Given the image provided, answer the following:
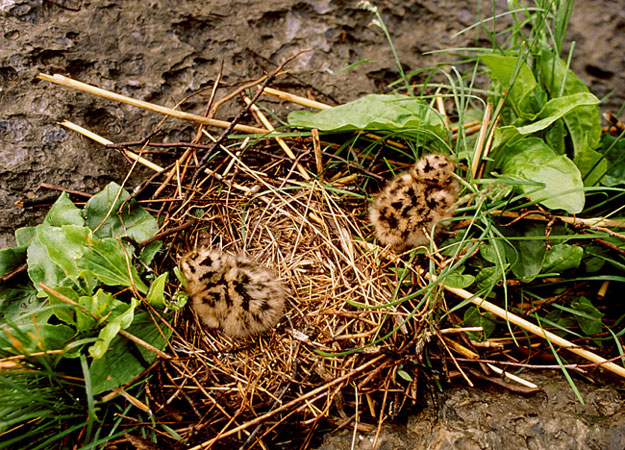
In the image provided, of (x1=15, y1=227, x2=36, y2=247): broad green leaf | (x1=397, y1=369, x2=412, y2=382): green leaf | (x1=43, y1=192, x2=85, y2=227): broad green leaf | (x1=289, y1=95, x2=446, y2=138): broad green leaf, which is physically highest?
(x1=289, y1=95, x2=446, y2=138): broad green leaf

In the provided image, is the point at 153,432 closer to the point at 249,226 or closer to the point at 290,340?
the point at 290,340

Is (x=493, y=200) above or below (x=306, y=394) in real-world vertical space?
above

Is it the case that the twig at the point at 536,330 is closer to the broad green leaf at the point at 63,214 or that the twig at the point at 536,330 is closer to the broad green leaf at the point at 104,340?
the broad green leaf at the point at 104,340

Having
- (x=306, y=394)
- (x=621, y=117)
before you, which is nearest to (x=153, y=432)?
(x=306, y=394)

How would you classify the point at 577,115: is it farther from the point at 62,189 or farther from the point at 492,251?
the point at 62,189

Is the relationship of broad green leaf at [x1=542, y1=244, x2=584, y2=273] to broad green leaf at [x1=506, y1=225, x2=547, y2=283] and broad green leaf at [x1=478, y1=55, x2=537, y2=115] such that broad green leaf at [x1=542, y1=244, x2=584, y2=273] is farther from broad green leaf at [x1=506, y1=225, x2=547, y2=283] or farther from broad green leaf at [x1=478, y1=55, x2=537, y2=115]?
broad green leaf at [x1=478, y1=55, x2=537, y2=115]

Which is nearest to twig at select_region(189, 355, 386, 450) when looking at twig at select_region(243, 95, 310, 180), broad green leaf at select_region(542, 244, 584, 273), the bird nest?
the bird nest

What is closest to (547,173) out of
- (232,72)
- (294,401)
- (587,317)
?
(587,317)
